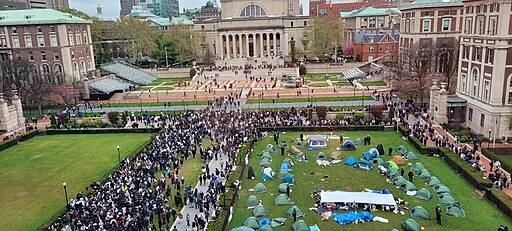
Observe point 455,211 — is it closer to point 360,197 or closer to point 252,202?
point 360,197

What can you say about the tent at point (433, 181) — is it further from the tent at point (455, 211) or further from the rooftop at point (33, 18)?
the rooftop at point (33, 18)

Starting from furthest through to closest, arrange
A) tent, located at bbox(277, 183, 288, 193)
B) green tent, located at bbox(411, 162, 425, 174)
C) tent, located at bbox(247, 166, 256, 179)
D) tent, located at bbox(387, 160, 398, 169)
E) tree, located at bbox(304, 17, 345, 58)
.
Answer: tree, located at bbox(304, 17, 345, 58)
tent, located at bbox(247, 166, 256, 179)
tent, located at bbox(387, 160, 398, 169)
green tent, located at bbox(411, 162, 425, 174)
tent, located at bbox(277, 183, 288, 193)

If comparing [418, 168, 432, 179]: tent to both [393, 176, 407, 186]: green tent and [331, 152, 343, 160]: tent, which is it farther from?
[331, 152, 343, 160]: tent

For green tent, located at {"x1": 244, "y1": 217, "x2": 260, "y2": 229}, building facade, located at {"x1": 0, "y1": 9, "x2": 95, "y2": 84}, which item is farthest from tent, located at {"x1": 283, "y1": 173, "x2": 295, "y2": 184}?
building facade, located at {"x1": 0, "y1": 9, "x2": 95, "y2": 84}

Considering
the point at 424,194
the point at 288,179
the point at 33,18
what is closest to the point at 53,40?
the point at 33,18

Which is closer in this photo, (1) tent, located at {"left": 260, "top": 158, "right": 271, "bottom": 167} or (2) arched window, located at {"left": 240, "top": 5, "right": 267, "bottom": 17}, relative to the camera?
(1) tent, located at {"left": 260, "top": 158, "right": 271, "bottom": 167}

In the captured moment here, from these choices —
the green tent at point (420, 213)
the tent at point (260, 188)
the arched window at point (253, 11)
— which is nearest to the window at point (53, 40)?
the tent at point (260, 188)

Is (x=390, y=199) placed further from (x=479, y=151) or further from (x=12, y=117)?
(x=12, y=117)
